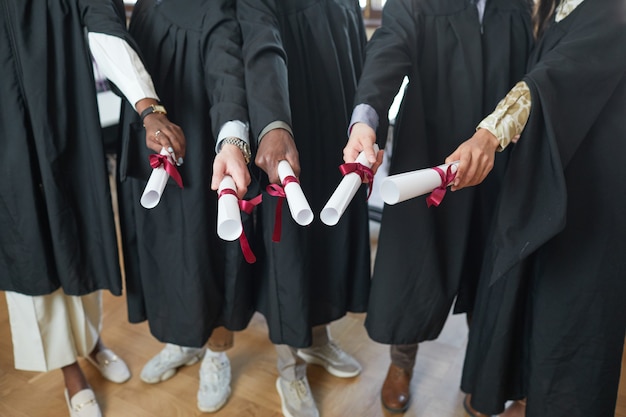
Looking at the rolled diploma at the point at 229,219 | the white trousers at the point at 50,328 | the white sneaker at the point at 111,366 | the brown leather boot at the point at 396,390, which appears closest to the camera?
the rolled diploma at the point at 229,219

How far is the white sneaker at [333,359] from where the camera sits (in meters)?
1.71

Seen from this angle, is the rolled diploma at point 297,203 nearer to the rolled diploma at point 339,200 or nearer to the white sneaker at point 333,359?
the rolled diploma at point 339,200

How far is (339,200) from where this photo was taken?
2.67ft

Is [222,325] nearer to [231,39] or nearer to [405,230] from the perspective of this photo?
[405,230]

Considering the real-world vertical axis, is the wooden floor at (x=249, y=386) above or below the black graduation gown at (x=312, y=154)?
below

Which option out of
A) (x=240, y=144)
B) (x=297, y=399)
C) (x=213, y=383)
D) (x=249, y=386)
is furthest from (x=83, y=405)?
(x=240, y=144)

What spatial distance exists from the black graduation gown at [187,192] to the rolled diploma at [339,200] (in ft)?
1.05

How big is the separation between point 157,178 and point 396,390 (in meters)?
1.02

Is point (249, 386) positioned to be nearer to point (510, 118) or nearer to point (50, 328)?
point (50, 328)

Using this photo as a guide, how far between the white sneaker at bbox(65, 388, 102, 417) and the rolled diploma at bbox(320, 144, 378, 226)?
1.12 metres

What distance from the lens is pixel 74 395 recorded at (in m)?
1.55

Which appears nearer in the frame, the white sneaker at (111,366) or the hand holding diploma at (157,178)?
the hand holding diploma at (157,178)

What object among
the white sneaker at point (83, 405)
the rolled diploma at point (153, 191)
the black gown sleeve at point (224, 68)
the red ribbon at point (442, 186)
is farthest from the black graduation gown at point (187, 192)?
the red ribbon at point (442, 186)

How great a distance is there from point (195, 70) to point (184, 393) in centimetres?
100
